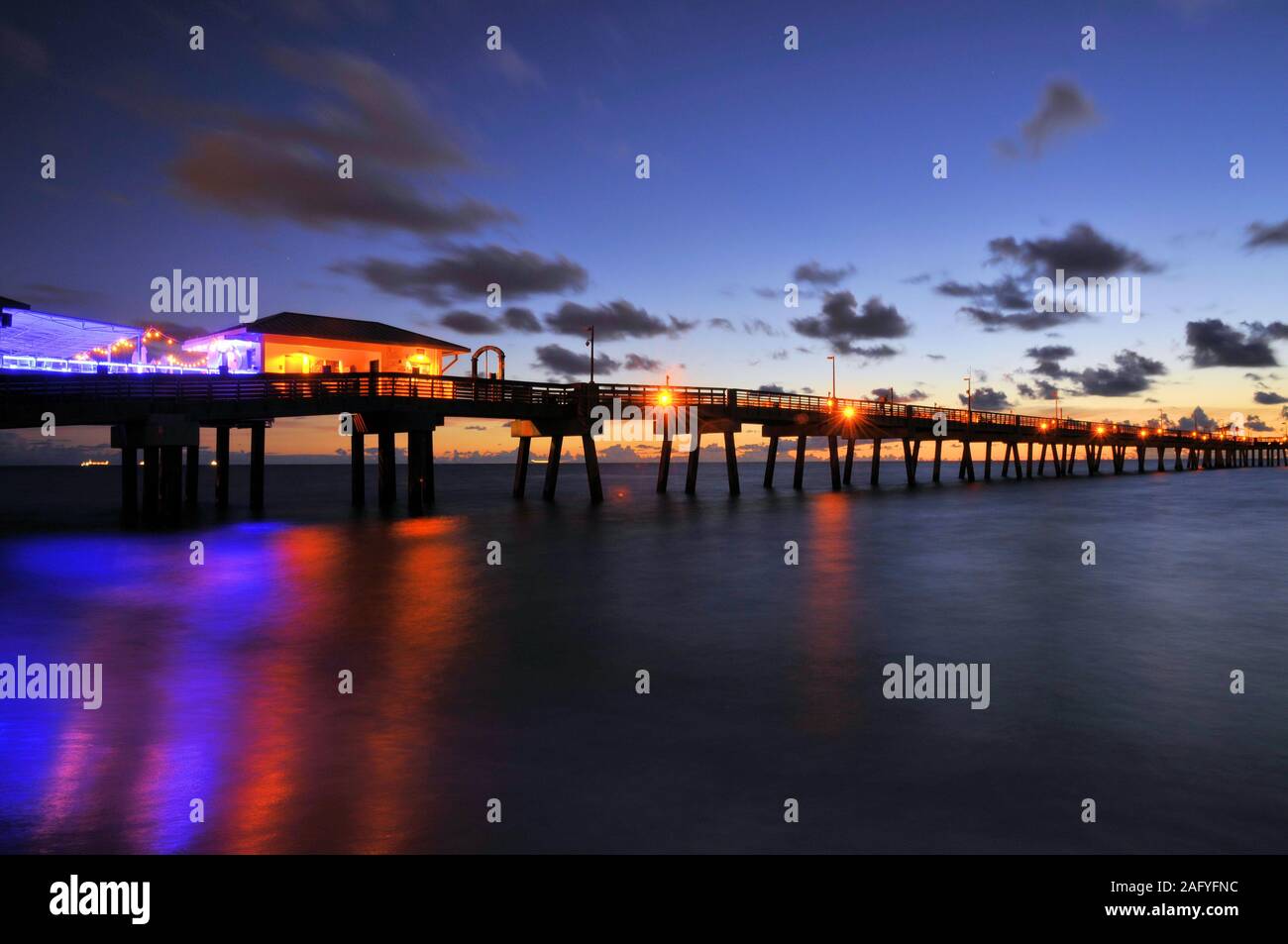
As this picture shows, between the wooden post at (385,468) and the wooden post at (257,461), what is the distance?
6309 mm

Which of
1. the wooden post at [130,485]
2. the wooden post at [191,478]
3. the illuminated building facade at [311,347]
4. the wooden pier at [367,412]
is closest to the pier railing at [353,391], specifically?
the wooden pier at [367,412]

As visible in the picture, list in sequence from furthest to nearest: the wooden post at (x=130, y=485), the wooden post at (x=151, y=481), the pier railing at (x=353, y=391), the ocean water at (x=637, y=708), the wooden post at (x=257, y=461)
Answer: the wooden post at (x=257, y=461), the wooden post at (x=130, y=485), the wooden post at (x=151, y=481), the pier railing at (x=353, y=391), the ocean water at (x=637, y=708)

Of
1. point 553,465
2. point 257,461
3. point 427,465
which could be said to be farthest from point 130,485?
point 553,465

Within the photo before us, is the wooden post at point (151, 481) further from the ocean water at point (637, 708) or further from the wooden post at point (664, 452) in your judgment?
the wooden post at point (664, 452)

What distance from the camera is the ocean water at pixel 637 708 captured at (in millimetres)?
6449

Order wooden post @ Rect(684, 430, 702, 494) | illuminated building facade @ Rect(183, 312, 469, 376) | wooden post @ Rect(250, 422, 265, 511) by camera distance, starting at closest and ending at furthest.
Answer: wooden post @ Rect(250, 422, 265, 511) < illuminated building facade @ Rect(183, 312, 469, 376) < wooden post @ Rect(684, 430, 702, 494)

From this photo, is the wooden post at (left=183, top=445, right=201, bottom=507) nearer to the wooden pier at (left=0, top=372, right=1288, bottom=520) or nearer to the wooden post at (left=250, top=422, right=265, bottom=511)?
the wooden pier at (left=0, top=372, right=1288, bottom=520)

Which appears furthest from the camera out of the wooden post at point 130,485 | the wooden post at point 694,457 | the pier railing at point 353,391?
the wooden post at point 694,457

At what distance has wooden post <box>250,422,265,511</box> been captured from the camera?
39.3 meters

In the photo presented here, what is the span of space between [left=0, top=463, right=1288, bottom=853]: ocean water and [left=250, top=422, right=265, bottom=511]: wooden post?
15.1m

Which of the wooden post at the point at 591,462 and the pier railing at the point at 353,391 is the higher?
the pier railing at the point at 353,391

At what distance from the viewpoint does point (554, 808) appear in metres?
6.67

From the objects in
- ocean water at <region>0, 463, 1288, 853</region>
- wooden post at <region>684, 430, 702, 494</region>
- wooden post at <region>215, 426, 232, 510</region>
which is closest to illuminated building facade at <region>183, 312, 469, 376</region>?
wooden post at <region>215, 426, 232, 510</region>

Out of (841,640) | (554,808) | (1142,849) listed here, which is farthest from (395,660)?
(1142,849)
